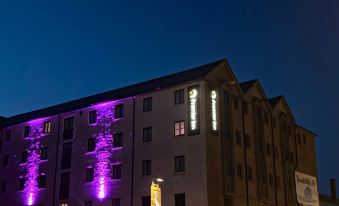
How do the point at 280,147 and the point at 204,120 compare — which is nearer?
the point at 204,120

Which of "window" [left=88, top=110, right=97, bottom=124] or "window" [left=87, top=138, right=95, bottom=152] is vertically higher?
"window" [left=88, top=110, right=97, bottom=124]

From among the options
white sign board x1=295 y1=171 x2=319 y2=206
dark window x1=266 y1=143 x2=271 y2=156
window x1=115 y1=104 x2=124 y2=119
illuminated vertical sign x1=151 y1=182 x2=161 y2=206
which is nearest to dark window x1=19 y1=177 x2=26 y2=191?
window x1=115 y1=104 x2=124 y2=119

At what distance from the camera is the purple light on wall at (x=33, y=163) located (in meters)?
61.3

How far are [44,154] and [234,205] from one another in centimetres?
2514

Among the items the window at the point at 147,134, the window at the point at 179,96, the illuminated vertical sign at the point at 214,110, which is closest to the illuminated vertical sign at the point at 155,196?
the illuminated vertical sign at the point at 214,110

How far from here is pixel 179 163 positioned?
49250 mm

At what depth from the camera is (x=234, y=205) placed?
165 feet

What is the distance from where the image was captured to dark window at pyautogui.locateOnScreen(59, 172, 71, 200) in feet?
190

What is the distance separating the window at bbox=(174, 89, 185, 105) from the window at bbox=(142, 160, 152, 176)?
6820 mm

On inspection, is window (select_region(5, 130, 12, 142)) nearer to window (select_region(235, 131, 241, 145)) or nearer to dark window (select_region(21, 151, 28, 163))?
dark window (select_region(21, 151, 28, 163))

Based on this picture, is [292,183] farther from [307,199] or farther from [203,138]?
[203,138]

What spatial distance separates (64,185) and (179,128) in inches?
676

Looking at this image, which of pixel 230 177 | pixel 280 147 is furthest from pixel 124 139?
pixel 280 147

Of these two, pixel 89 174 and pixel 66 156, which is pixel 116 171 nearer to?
pixel 89 174
